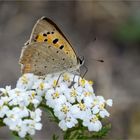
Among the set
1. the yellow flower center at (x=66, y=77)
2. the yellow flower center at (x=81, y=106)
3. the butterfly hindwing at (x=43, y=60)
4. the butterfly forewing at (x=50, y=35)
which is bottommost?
the yellow flower center at (x=81, y=106)

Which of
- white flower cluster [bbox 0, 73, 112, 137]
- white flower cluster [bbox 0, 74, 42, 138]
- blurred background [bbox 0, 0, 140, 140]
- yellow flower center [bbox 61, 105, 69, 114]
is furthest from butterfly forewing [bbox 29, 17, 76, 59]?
blurred background [bbox 0, 0, 140, 140]

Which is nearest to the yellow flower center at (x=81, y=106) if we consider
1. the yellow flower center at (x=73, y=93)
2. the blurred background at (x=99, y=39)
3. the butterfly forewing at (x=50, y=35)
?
the yellow flower center at (x=73, y=93)

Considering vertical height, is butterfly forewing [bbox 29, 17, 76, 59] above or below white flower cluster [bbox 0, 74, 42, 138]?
above

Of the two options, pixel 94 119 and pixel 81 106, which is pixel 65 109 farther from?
pixel 94 119

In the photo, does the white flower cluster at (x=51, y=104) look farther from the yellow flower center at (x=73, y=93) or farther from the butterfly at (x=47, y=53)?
the butterfly at (x=47, y=53)

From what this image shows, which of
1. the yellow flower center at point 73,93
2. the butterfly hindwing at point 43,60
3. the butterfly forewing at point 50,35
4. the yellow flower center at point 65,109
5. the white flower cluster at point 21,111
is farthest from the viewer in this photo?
the butterfly hindwing at point 43,60

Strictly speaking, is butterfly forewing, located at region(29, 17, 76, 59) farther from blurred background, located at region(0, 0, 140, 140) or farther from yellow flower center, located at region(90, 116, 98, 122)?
blurred background, located at region(0, 0, 140, 140)

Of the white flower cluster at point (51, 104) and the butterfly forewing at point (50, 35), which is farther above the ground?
the butterfly forewing at point (50, 35)
